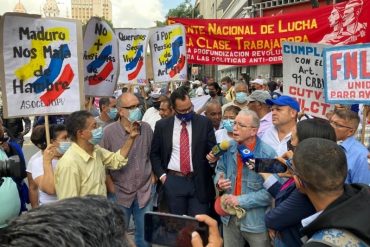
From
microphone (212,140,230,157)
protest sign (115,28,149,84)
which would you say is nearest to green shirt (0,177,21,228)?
microphone (212,140,230,157)

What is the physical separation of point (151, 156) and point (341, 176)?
2766 mm

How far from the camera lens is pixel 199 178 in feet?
14.8

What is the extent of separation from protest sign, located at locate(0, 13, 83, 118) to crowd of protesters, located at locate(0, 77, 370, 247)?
10.5 inches

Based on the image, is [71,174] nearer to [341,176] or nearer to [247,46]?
[341,176]

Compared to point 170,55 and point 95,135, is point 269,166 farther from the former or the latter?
point 170,55

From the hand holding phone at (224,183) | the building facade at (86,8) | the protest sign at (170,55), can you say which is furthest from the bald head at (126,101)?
the building facade at (86,8)

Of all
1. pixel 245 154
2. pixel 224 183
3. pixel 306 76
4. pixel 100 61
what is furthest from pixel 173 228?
pixel 100 61

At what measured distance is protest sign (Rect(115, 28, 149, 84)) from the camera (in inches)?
322

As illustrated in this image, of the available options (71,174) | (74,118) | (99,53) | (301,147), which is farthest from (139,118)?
(301,147)

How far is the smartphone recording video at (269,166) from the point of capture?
2.97 m

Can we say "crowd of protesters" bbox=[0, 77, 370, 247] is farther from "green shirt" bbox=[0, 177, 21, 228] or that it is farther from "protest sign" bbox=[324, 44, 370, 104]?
"protest sign" bbox=[324, 44, 370, 104]

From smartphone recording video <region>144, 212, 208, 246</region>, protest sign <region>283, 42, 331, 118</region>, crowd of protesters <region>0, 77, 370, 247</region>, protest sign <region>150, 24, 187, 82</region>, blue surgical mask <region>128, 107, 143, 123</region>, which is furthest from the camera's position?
protest sign <region>150, 24, 187, 82</region>

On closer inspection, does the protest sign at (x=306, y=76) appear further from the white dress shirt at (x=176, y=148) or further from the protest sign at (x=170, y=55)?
the protest sign at (x=170, y=55)

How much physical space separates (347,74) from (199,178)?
6.44ft
